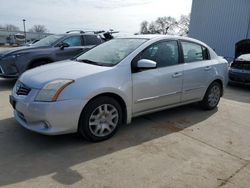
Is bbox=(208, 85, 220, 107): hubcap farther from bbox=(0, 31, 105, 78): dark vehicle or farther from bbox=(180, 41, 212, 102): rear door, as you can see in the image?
bbox=(0, 31, 105, 78): dark vehicle

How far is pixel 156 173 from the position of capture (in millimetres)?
3041

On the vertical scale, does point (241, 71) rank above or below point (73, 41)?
below

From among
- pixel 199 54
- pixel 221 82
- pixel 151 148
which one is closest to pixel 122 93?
pixel 151 148

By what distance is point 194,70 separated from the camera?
4.95 m

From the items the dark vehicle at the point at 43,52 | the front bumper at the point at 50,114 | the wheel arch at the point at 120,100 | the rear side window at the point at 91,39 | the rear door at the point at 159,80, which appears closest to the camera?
Answer: the front bumper at the point at 50,114

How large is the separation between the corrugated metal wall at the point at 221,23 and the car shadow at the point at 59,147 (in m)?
16.1

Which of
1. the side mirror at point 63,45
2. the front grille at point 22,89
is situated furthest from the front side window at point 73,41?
the front grille at point 22,89

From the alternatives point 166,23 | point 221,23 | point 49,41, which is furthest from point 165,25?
point 49,41

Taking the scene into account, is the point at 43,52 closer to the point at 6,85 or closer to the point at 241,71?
the point at 6,85

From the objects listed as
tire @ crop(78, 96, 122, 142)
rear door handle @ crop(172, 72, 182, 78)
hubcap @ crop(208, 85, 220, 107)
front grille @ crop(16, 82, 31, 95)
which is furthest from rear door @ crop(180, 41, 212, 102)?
front grille @ crop(16, 82, 31, 95)

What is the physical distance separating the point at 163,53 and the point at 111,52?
0.92 metres

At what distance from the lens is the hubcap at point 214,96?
5543 mm

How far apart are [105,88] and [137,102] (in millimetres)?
709

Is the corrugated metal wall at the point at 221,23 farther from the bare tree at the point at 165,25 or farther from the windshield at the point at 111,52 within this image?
the bare tree at the point at 165,25
